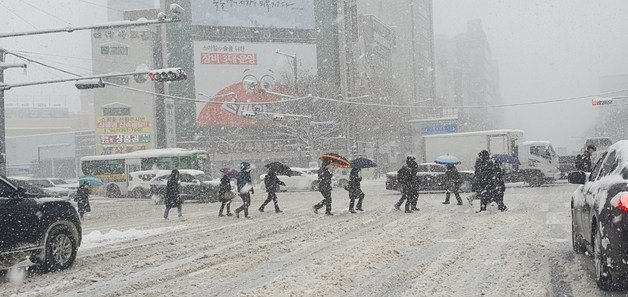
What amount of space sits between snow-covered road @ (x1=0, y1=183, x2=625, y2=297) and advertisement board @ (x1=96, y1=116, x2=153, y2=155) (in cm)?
5908

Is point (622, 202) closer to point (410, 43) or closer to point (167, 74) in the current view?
point (167, 74)

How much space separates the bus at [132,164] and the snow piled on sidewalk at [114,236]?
24326 millimetres

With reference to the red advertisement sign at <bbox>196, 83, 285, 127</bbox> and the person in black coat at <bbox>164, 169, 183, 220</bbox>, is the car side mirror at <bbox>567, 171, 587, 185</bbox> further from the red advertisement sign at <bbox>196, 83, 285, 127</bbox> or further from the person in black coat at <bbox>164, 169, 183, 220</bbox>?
the red advertisement sign at <bbox>196, 83, 285, 127</bbox>

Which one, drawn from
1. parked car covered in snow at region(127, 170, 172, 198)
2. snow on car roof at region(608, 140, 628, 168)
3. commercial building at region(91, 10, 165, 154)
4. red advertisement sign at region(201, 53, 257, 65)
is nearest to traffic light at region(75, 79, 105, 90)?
parked car covered in snow at region(127, 170, 172, 198)

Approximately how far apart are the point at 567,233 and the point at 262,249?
5.51 metres

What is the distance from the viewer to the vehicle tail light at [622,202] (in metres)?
5.85

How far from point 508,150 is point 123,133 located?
2004 inches

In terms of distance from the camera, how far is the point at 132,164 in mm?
42469

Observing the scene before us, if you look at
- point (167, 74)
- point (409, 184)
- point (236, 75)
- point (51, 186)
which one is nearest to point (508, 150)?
point (409, 184)

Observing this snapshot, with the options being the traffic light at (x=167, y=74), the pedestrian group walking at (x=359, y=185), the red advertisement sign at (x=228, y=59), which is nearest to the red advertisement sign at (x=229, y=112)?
the red advertisement sign at (x=228, y=59)

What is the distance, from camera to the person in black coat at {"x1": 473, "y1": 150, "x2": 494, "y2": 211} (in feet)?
57.0

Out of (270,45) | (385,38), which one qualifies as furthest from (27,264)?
(385,38)

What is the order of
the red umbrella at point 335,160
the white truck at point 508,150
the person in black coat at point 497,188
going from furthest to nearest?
1. the white truck at point 508,150
2. the red umbrella at point 335,160
3. the person in black coat at point 497,188

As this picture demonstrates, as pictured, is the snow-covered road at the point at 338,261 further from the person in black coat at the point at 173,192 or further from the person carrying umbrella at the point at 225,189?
the person carrying umbrella at the point at 225,189
